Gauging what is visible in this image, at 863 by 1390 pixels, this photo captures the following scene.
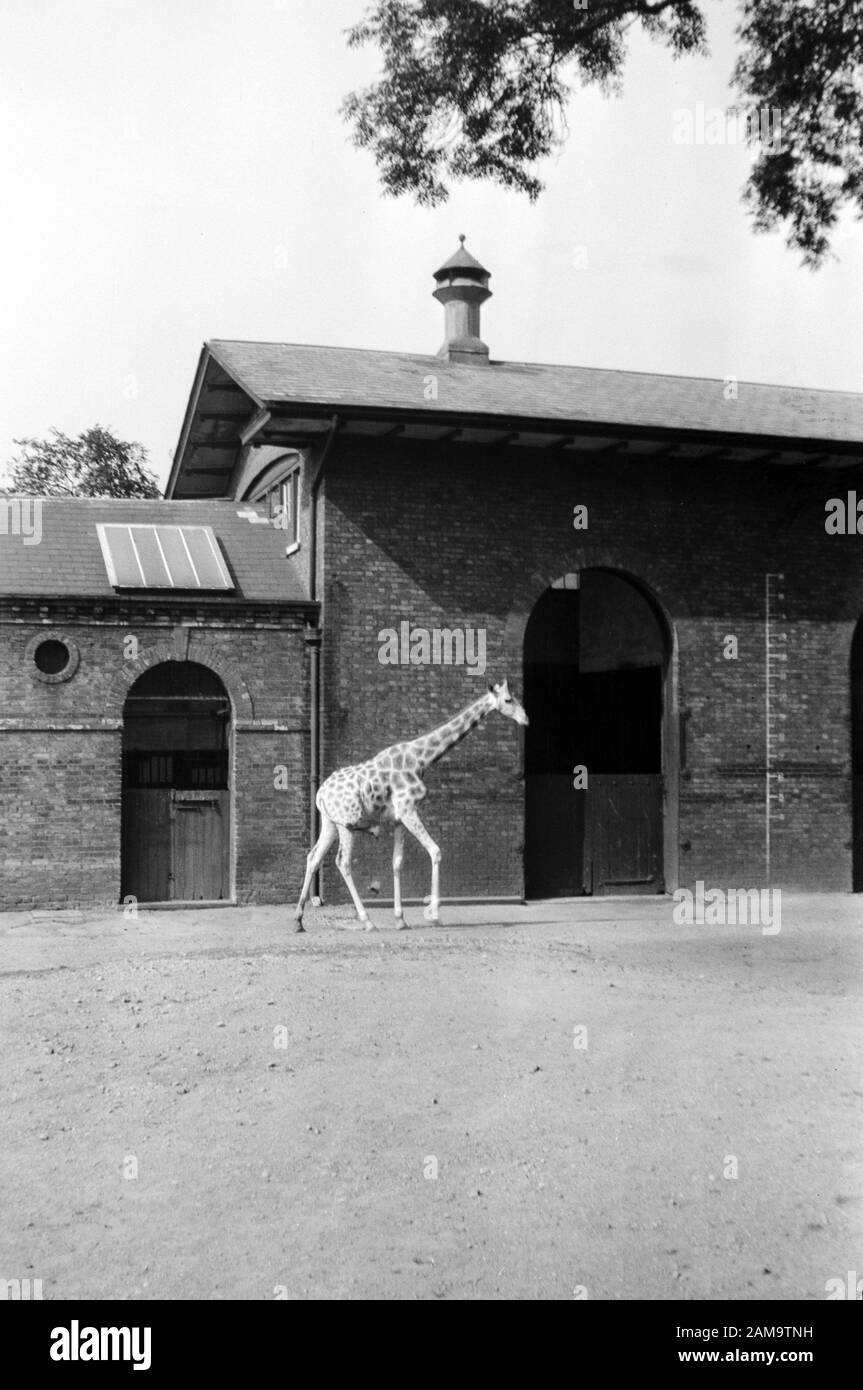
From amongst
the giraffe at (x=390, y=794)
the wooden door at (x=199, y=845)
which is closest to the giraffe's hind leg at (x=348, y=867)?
the giraffe at (x=390, y=794)

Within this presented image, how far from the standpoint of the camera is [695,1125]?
22.8ft

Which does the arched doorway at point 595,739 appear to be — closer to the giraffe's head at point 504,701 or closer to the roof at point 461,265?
the giraffe's head at point 504,701

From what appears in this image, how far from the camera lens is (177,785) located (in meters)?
16.7

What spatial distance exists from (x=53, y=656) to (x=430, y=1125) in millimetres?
10378

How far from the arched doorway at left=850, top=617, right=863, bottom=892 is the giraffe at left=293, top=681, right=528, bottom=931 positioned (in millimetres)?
6105

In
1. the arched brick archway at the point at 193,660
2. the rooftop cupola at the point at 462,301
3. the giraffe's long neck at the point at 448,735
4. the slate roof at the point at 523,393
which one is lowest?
the giraffe's long neck at the point at 448,735

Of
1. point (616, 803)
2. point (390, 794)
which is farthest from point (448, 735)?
point (616, 803)

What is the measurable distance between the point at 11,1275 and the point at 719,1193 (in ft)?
9.25

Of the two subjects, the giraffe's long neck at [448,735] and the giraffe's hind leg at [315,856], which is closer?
the giraffe's hind leg at [315,856]

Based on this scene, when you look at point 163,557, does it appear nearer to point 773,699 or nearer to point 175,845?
point 175,845

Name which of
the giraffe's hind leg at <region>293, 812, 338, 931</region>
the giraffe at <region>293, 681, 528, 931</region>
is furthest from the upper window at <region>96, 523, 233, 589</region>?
the giraffe's hind leg at <region>293, 812, 338, 931</region>

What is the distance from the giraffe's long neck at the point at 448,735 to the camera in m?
14.8

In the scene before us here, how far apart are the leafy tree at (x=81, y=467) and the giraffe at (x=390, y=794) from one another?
25.7 meters
